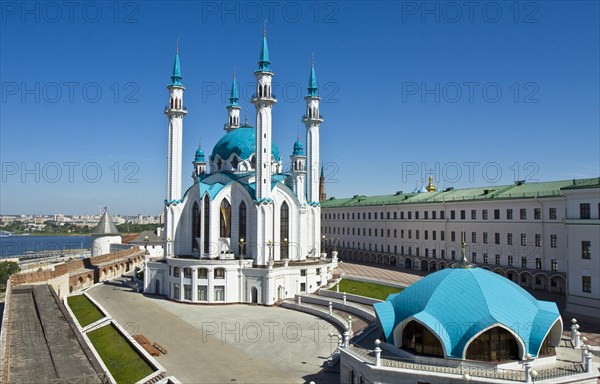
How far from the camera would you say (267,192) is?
4050 cm

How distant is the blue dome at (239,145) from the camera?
154 feet

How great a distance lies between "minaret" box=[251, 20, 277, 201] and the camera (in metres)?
40.4

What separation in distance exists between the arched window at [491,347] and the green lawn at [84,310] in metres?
25.4

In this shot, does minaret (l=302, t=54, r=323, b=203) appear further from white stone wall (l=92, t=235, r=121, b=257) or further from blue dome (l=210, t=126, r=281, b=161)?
white stone wall (l=92, t=235, r=121, b=257)

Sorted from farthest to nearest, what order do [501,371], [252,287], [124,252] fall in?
[124,252] < [252,287] < [501,371]

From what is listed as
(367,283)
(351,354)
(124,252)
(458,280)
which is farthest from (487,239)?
(124,252)

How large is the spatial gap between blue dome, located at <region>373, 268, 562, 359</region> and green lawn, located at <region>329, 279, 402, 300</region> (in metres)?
13.9

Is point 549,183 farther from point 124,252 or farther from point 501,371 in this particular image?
point 124,252

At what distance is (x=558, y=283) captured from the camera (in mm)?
35906

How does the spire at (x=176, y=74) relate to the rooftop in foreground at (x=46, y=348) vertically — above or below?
above

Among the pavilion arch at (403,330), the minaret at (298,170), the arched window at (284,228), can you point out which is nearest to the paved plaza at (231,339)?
the pavilion arch at (403,330)

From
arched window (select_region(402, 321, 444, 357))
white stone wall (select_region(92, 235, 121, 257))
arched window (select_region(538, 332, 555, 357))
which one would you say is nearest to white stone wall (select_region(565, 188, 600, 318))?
arched window (select_region(538, 332, 555, 357))

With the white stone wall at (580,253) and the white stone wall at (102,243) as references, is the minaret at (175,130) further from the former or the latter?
the white stone wall at (580,253)

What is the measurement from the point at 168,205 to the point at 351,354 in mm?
29586
